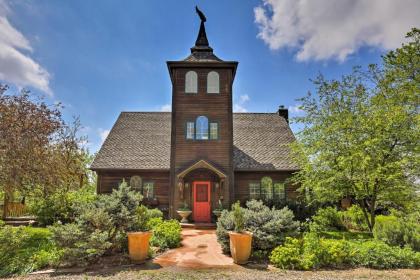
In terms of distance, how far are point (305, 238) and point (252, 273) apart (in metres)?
2.22

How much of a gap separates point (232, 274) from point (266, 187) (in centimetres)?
981

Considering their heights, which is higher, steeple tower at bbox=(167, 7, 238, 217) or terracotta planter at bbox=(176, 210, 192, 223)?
steeple tower at bbox=(167, 7, 238, 217)

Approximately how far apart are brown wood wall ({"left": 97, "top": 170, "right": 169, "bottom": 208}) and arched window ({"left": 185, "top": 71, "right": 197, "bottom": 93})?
5.20 metres

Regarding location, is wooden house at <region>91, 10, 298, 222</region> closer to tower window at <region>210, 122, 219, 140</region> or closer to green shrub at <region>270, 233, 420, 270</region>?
tower window at <region>210, 122, 219, 140</region>

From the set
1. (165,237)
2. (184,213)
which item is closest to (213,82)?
(184,213)

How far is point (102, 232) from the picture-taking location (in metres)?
7.18

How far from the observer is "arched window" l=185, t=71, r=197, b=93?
1527 cm

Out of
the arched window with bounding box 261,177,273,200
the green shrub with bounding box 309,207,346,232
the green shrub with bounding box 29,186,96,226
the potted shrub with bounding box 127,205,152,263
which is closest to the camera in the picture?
the potted shrub with bounding box 127,205,152,263

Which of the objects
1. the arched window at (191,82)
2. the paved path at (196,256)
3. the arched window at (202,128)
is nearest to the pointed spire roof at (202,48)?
the arched window at (191,82)

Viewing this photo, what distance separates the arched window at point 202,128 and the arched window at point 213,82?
1775mm

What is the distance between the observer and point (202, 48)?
54.4ft

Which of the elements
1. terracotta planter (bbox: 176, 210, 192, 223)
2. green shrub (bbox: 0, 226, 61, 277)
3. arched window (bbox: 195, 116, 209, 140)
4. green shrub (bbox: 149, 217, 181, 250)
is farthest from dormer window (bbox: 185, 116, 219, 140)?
green shrub (bbox: 0, 226, 61, 277)

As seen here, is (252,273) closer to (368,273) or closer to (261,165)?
(368,273)

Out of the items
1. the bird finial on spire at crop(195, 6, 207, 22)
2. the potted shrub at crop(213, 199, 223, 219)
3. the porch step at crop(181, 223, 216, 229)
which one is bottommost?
the porch step at crop(181, 223, 216, 229)
